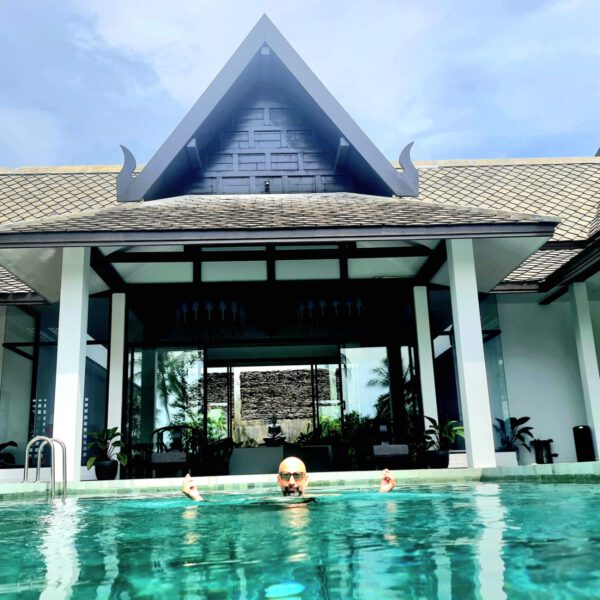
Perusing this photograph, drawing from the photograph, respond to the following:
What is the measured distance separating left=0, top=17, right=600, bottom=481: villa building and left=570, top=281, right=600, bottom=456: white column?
0.11ft

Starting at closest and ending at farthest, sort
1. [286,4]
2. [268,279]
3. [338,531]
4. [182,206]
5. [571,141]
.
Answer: [338,531] < [182,206] < [268,279] < [286,4] < [571,141]

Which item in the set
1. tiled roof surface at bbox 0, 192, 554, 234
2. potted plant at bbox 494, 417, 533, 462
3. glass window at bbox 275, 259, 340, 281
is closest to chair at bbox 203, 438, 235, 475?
glass window at bbox 275, 259, 340, 281

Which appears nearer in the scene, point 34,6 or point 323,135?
point 323,135

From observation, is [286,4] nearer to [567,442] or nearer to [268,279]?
[268,279]

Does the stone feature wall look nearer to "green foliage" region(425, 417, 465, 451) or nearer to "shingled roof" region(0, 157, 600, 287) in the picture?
"shingled roof" region(0, 157, 600, 287)

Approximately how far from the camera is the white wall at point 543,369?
11992mm

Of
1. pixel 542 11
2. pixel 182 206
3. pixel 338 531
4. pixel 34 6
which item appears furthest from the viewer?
pixel 34 6

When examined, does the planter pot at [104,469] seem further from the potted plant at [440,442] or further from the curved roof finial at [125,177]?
the potted plant at [440,442]

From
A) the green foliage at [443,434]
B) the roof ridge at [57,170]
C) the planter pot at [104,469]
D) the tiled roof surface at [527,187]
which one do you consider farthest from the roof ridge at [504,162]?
the planter pot at [104,469]

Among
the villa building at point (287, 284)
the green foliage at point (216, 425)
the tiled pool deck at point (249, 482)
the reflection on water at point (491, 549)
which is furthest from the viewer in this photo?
the green foliage at point (216, 425)

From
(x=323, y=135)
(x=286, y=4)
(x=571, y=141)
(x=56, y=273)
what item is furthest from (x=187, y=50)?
(x=571, y=141)

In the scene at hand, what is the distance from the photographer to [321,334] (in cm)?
1172

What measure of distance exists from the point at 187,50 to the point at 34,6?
8.15m

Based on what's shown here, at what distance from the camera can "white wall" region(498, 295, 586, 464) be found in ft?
39.3
